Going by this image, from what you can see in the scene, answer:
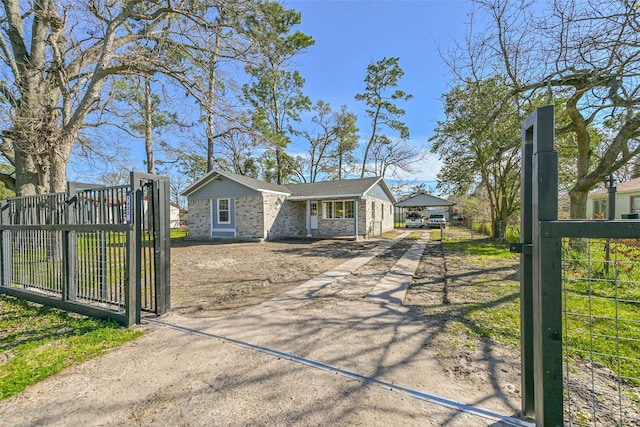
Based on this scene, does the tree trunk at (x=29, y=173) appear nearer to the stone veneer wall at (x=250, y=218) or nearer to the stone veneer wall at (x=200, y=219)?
the stone veneer wall at (x=250, y=218)

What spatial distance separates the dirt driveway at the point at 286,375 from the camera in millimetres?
2059

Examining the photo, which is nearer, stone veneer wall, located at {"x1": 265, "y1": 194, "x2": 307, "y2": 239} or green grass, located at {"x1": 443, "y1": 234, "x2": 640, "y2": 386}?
green grass, located at {"x1": 443, "y1": 234, "x2": 640, "y2": 386}

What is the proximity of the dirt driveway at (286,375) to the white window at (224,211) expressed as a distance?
12363mm

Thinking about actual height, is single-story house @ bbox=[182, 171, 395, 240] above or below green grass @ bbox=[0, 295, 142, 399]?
above

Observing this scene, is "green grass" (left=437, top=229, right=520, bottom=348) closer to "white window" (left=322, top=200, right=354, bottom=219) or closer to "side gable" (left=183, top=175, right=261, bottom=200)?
"white window" (left=322, top=200, right=354, bottom=219)

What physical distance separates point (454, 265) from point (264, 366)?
22.7 ft

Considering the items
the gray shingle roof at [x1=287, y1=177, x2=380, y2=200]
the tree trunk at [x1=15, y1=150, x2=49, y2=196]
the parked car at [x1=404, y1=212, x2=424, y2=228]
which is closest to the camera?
the tree trunk at [x1=15, y1=150, x2=49, y2=196]

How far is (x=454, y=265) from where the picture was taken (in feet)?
26.5

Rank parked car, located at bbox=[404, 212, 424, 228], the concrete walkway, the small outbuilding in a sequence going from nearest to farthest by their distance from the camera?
the concrete walkway, parked car, located at bbox=[404, 212, 424, 228], the small outbuilding

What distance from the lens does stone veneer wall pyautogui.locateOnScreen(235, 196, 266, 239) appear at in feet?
49.9

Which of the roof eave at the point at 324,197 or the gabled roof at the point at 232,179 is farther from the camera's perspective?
the gabled roof at the point at 232,179

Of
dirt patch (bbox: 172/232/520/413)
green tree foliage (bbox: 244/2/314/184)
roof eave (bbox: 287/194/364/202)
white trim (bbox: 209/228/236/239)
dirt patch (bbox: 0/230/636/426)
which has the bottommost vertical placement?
dirt patch (bbox: 172/232/520/413)

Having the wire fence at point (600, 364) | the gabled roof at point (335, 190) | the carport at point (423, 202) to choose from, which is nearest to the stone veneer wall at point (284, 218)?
the gabled roof at point (335, 190)

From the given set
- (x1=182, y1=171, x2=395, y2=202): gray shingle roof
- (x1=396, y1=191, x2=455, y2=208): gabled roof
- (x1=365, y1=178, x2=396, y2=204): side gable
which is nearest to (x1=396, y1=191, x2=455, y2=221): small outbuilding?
(x1=396, y1=191, x2=455, y2=208): gabled roof
